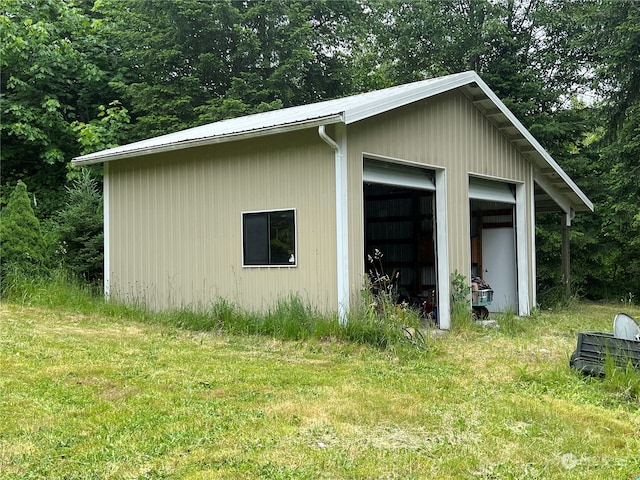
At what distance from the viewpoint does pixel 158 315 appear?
9484mm

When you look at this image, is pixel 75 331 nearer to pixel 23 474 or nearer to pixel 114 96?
pixel 23 474

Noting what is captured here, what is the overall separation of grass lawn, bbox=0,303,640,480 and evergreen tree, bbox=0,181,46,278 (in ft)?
14.2

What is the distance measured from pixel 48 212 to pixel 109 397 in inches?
595

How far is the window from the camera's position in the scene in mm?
8703

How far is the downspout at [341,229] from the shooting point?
8.04 meters

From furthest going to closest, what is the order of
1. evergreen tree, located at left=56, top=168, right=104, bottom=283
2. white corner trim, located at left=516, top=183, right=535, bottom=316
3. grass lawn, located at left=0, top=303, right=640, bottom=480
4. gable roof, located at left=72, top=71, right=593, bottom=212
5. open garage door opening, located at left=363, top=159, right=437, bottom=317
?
1. open garage door opening, located at left=363, top=159, right=437, bottom=317
2. evergreen tree, located at left=56, top=168, right=104, bottom=283
3. white corner trim, located at left=516, top=183, right=535, bottom=316
4. gable roof, located at left=72, top=71, right=593, bottom=212
5. grass lawn, located at left=0, top=303, right=640, bottom=480

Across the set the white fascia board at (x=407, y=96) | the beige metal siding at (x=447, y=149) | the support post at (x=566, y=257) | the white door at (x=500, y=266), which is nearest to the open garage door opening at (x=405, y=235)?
the white door at (x=500, y=266)

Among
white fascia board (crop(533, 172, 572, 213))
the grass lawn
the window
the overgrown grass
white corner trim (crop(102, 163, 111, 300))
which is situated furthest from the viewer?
white fascia board (crop(533, 172, 572, 213))

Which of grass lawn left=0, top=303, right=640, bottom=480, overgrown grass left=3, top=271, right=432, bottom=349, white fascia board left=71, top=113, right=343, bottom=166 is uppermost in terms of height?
white fascia board left=71, top=113, right=343, bottom=166

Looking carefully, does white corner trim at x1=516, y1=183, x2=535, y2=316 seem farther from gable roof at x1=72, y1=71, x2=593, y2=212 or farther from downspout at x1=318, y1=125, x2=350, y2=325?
downspout at x1=318, y1=125, x2=350, y2=325

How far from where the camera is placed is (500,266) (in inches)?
A: 505

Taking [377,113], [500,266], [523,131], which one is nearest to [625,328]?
[377,113]

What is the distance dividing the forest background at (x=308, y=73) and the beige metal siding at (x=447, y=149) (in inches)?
172

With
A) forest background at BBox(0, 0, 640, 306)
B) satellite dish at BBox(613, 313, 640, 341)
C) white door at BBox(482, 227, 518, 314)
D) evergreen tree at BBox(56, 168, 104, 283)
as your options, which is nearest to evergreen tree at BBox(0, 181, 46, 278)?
evergreen tree at BBox(56, 168, 104, 283)
